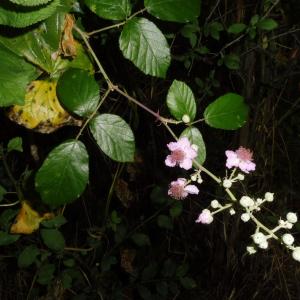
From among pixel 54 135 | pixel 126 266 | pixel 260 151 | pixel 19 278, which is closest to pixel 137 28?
pixel 54 135

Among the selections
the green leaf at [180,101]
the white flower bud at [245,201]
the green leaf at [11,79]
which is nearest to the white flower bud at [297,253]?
the white flower bud at [245,201]

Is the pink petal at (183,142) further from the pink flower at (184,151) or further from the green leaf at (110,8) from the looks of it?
the green leaf at (110,8)

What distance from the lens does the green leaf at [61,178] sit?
2.70 feet

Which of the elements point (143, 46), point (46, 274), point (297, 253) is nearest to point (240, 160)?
point (297, 253)

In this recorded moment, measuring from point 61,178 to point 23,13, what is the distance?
348mm

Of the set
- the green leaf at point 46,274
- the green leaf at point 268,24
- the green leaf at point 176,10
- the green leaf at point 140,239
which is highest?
the green leaf at point 176,10

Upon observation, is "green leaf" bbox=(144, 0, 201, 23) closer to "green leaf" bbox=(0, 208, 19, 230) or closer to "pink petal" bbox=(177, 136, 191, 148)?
"pink petal" bbox=(177, 136, 191, 148)

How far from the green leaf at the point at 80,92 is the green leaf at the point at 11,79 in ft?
0.33

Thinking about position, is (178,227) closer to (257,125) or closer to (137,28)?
(257,125)

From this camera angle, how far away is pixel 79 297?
1.87 meters

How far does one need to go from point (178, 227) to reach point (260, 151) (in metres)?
0.69

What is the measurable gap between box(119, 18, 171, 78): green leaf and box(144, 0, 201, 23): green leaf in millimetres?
30

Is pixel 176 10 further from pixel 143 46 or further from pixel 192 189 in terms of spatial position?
pixel 192 189

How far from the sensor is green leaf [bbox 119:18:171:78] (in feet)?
2.73
